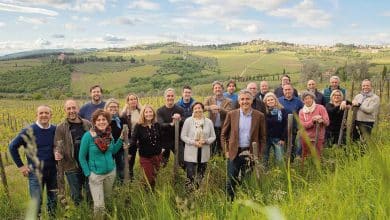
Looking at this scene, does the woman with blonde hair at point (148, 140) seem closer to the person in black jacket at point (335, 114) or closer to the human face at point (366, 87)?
the person in black jacket at point (335, 114)

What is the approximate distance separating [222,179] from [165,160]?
1.28 meters

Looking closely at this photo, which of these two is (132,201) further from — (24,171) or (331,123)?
(331,123)

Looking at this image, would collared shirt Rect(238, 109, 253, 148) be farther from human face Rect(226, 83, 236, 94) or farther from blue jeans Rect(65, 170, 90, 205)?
blue jeans Rect(65, 170, 90, 205)

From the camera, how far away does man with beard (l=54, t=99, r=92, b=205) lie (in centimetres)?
569

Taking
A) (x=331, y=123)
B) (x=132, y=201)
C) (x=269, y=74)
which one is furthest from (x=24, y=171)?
(x=269, y=74)

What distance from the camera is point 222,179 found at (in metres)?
6.60

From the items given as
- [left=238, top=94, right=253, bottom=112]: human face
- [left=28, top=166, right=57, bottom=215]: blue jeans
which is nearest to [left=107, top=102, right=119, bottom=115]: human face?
[left=28, top=166, right=57, bottom=215]: blue jeans

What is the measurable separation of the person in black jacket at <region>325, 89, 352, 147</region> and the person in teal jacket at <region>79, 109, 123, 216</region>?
4.43m

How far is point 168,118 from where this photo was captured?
7152 millimetres

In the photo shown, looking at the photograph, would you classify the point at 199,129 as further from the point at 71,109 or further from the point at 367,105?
the point at 367,105

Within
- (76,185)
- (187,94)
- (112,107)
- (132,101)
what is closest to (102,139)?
(76,185)

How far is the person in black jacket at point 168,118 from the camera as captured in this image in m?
7.09

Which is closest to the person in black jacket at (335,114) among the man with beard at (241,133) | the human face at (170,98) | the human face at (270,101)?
the human face at (270,101)

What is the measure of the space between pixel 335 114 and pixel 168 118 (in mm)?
3358
